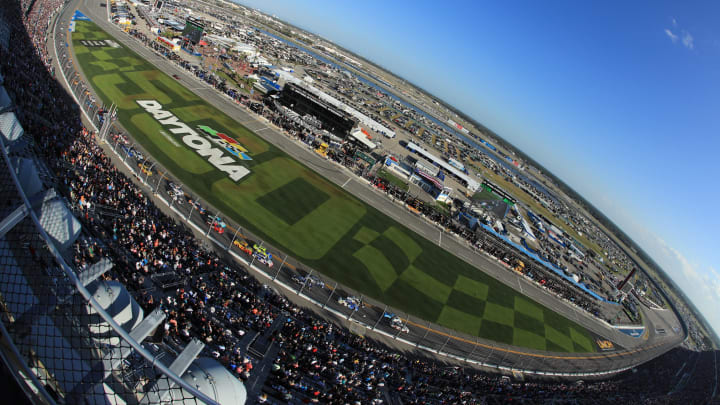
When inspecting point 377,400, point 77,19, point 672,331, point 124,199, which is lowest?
point 77,19

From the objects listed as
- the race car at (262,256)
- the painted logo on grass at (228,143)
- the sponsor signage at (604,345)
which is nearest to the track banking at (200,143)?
the painted logo on grass at (228,143)

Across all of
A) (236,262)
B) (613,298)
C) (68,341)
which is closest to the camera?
(68,341)

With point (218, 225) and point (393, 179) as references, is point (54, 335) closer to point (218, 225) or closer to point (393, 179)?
point (218, 225)

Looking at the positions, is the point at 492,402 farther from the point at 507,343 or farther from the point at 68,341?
the point at 68,341

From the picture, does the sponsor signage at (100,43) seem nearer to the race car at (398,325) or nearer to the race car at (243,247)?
the race car at (243,247)

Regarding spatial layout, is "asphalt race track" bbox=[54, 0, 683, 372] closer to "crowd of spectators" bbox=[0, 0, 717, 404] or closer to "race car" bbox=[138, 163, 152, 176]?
"race car" bbox=[138, 163, 152, 176]

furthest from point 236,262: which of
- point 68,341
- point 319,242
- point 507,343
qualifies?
point 507,343
